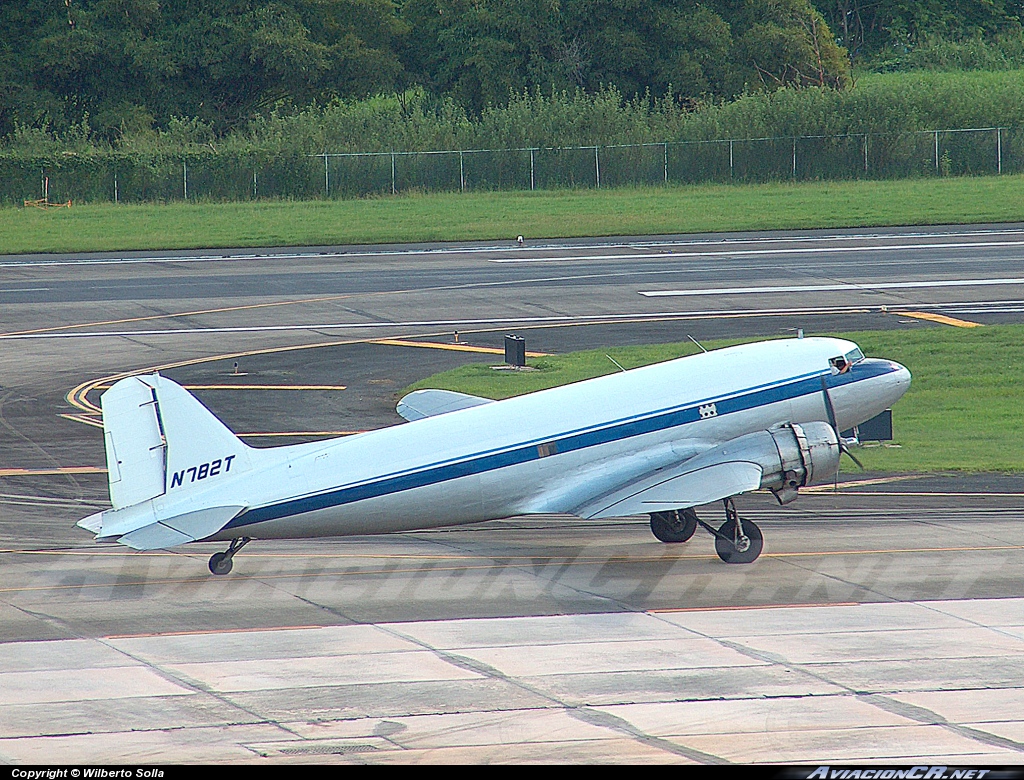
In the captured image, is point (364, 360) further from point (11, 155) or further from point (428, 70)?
point (428, 70)

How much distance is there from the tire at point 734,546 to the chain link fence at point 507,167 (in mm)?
77097

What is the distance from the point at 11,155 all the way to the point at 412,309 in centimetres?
5124

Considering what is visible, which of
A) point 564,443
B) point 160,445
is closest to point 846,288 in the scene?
point 564,443

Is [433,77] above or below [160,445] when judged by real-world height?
above

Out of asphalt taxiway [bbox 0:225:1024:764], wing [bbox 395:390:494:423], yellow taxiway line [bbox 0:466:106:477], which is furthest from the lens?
yellow taxiway line [bbox 0:466:106:477]

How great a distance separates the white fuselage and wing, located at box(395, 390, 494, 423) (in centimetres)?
354

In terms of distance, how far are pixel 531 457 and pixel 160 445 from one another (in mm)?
6637

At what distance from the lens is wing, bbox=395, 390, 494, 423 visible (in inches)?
1235

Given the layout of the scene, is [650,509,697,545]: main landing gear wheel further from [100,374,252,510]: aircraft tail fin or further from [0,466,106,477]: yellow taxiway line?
[0,466,106,477]: yellow taxiway line

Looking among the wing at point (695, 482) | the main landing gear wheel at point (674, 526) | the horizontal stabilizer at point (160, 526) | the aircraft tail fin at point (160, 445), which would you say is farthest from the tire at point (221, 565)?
the main landing gear wheel at point (674, 526)

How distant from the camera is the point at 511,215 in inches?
3627

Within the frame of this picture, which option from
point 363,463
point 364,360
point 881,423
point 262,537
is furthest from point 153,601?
point 364,360

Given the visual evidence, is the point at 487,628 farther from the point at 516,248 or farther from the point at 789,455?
the point at 516,248

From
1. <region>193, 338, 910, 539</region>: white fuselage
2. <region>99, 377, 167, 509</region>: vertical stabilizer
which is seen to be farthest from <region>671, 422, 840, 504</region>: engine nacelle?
<region>99, 377, 167, 509</region>: vertical stabilizer
